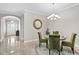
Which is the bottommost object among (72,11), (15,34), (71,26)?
(15,34)

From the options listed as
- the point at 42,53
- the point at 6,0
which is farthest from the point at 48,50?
the point at 6,0

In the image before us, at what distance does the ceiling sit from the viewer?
7.45 ft

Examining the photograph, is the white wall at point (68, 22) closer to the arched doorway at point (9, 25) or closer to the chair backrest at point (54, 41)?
the chair backrest at point (54, 41)

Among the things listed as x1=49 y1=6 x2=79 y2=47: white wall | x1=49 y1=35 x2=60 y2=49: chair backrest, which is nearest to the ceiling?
x1=49 y1=6 x2=79 y2=47: white wall

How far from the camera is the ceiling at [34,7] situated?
2270 millimetres

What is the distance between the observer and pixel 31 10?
2.33 metres

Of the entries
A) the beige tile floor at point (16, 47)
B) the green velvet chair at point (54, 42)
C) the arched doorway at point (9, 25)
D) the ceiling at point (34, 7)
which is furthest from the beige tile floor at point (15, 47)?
the ceiling at point (34, 7)

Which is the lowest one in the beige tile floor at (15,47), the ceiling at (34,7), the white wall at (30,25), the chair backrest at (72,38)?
the beige tile floor at (15,47)

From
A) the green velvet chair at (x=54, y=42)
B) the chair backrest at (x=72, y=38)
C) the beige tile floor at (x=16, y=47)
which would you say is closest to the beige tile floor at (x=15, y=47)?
the beige tile floor at (x=16, y=47)

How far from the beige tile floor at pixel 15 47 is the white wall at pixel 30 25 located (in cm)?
14

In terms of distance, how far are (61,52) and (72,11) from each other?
2.76ft

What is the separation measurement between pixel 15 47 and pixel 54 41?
2.60ft

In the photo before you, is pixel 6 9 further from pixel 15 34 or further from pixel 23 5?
pixel 15 34

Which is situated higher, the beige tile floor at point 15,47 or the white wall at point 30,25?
the white wall at point 30,25
